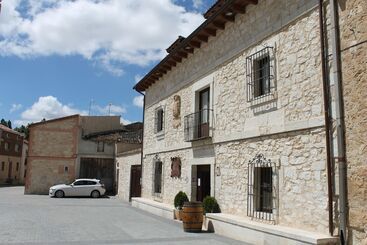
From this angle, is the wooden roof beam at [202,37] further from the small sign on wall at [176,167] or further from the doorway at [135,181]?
the doorway at [135,181]

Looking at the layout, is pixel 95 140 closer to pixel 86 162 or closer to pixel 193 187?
pixel 86 162

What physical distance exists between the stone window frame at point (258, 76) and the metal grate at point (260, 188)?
1.43 m

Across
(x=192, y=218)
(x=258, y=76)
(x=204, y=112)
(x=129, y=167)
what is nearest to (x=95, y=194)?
(x=129, y=167)

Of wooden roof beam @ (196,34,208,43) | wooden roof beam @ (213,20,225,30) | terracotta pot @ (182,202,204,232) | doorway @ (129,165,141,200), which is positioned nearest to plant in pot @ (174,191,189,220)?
terracotta pot @ (182,202,204,232)

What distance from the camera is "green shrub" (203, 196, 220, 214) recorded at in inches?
458

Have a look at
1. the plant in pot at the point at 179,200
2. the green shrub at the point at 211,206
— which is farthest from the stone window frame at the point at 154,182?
the green shrub at the point at 211,206

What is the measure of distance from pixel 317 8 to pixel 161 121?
10.9 m

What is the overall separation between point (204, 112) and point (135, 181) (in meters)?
10.5

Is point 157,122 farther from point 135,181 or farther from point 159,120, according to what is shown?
point 135,181

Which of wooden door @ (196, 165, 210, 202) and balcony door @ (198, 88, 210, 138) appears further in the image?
wooden door @ (196, 165, 210, 202)

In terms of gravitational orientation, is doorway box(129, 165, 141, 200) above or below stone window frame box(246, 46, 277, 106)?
below

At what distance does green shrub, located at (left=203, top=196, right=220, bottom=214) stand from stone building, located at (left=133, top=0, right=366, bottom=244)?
0.67 feet

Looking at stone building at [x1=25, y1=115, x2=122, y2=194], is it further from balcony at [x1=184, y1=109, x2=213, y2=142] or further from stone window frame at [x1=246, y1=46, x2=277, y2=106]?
stone window frame at [x1=246, y1=46, x2=277, y2=106]

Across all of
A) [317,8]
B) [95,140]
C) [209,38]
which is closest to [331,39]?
[317,8]
